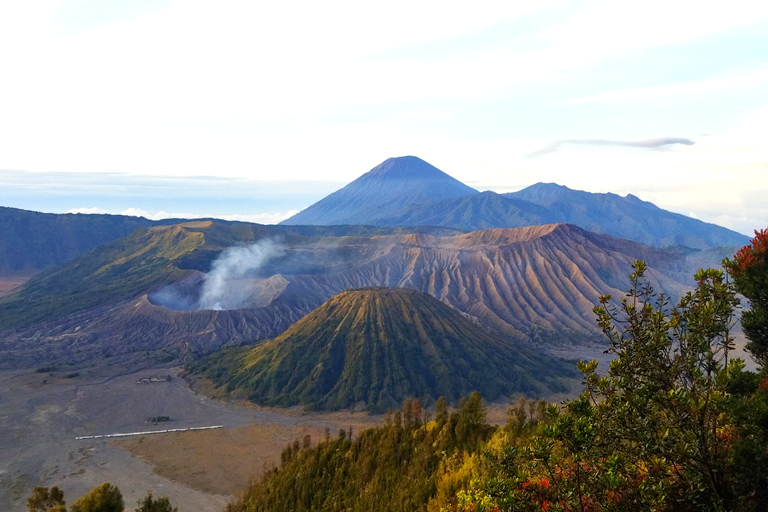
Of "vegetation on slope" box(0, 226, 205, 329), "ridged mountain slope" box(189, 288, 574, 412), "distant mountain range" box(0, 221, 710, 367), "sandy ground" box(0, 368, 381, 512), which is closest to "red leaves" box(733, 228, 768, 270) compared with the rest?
"sandy ground" box(0, 368, 381, 512)

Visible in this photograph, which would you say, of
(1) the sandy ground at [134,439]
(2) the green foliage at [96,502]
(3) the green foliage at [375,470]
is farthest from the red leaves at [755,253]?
(1) the sandy ground at [134,439]

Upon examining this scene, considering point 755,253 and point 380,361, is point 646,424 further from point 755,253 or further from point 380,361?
point 380,361

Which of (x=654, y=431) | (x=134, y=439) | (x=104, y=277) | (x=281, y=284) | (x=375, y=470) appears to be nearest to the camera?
(x=654, y=431)

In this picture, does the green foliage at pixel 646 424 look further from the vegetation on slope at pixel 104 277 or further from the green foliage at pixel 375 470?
the vegetation on slope at pixel 104 277

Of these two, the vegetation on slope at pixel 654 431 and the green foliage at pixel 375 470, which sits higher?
the vegetation on slope at pixel 654 431

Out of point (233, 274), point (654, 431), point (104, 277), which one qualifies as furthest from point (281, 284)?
point (654, 431)

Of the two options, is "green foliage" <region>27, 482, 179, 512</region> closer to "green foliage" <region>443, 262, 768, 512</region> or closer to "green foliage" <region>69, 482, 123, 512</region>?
"green foliage" <region>69, 482, 123, 512</region>
